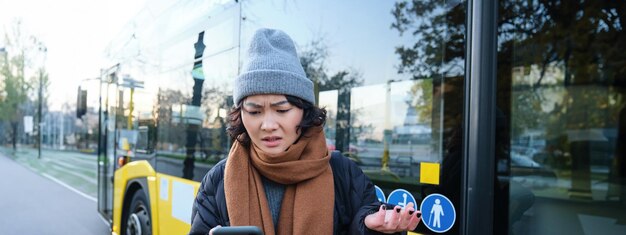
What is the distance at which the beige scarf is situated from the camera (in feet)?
4.21

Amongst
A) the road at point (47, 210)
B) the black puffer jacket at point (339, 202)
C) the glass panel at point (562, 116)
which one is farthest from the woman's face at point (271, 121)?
the road at point (47, 210)

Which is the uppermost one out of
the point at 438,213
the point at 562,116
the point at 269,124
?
the point at 562,116

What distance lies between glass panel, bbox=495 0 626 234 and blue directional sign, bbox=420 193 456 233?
0.66 ft

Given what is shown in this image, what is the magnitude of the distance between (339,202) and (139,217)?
12.7 ft

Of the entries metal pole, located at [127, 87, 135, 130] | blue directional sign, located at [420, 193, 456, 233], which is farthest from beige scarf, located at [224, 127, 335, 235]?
metal pole, located at [127, 87, 135, 130]

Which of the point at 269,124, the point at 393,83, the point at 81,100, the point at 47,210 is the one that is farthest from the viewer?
the point at 47,210

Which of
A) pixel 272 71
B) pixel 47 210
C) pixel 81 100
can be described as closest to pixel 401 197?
pixel 272 71

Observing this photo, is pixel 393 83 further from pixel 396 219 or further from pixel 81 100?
pixel 81 100

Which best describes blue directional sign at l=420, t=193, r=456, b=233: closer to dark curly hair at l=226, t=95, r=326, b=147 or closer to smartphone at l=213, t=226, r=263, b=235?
dark curly hair at l=226, t=95, r=326, b=147

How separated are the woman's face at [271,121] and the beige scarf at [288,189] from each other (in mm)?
27

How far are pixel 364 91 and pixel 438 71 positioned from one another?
1.61 ft

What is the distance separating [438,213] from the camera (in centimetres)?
204

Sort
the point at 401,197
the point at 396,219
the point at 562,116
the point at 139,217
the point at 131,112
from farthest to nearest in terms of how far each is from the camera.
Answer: the point at 131,112 < the point at 562,116 < the point at 139,217 < the point at 401,197 < the point at 396,219

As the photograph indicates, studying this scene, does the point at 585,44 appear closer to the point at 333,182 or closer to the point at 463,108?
the point at 463,108
